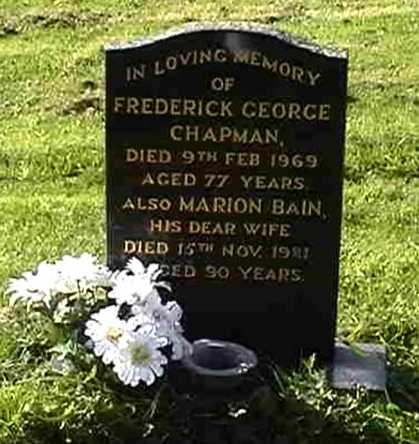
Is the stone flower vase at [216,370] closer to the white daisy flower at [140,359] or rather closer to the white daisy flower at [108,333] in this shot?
the white daisy flower at [140,359]

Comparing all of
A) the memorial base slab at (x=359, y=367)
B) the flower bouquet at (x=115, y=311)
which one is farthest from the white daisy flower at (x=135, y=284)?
the memorial base slab at (x=359, y=367)

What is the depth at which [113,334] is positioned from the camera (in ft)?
17.4

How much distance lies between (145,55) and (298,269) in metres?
1.00

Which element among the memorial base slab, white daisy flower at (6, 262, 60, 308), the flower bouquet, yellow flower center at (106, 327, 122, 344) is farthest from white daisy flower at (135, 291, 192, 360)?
the memorial base slab

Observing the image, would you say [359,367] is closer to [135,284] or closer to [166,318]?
[166,318]

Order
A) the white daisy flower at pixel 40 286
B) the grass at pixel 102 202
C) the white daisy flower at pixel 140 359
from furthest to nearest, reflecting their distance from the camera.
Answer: the white daisy flower at pixel 40 286 → the grass at pixel 102 202 → the white daisy flower at pixel 140 359

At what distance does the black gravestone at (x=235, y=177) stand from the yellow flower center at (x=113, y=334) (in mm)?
658

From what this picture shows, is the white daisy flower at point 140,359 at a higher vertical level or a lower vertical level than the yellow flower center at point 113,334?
lower

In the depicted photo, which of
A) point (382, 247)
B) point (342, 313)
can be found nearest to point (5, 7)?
point (382, 247)

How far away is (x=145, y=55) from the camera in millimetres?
5742

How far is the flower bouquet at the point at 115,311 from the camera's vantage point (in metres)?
5.30

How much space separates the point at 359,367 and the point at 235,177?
0.86 meters

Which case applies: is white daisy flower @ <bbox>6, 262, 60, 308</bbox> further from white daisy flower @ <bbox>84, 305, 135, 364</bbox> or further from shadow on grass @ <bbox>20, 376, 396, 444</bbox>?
shadow on grass @ <bbox>20, 376, 396, 444</bbox>

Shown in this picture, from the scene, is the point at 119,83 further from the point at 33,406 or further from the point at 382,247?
the point at 382,247
